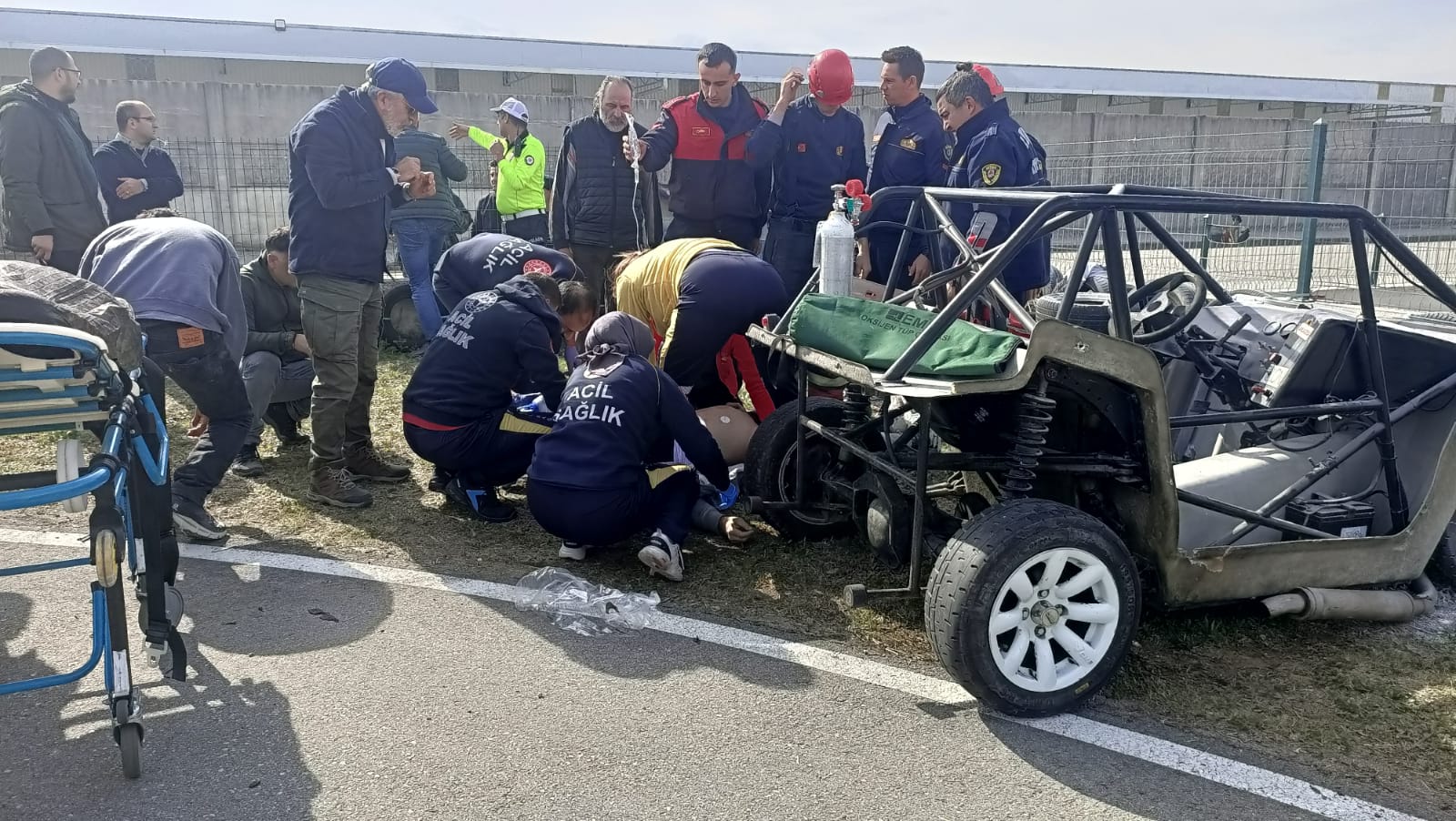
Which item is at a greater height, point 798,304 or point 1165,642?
point 798,304

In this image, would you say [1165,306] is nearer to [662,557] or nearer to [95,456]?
[662,557]

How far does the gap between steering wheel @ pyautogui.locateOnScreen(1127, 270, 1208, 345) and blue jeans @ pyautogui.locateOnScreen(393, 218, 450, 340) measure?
18.4 feet

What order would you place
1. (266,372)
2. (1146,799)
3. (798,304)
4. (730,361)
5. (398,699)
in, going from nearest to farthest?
(1146,799) < (398,699) < (798,304) < (730,361) < (266,372)

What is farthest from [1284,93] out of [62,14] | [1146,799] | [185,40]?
[1146,799]

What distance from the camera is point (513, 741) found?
2.97 m

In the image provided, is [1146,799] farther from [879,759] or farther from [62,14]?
[62,14]

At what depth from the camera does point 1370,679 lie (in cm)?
344

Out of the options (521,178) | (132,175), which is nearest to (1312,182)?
(521,178)

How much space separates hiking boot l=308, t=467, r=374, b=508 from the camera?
512 centimetres

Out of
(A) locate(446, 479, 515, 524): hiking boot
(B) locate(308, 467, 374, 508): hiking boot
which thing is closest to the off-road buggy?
(A) locate(446, 479, 515, 524): hiking boot

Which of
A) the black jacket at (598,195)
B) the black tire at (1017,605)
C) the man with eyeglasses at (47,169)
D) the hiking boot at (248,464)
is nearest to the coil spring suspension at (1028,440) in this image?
the black tire at (1017,605)

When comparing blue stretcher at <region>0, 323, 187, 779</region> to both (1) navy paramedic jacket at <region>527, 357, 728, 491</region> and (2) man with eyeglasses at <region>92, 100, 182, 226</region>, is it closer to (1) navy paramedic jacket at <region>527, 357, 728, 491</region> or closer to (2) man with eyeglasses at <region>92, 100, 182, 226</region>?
(1) navy paramedic jacket at <region>527, 357, 728, 491</region>

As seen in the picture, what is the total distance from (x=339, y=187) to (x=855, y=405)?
2720 millimetres

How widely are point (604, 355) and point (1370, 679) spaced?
3.04 metres
